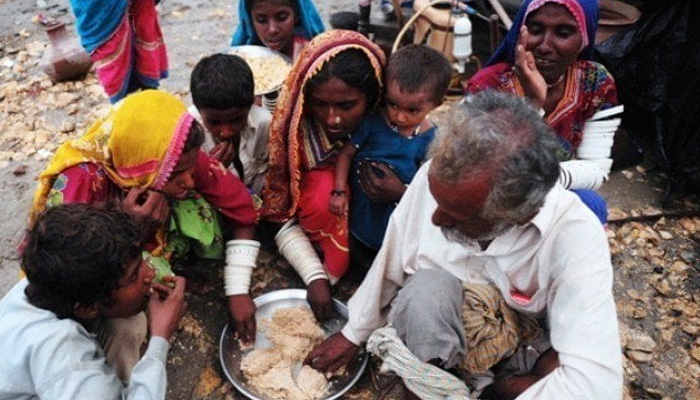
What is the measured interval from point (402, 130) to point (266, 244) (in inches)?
39.2

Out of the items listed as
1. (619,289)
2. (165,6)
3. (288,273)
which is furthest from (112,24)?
(619,289)

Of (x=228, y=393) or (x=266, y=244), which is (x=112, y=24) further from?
(x=228, y=393)

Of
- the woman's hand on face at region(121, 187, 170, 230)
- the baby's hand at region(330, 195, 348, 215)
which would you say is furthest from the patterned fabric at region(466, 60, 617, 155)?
the woman's hand on face at region(121, 187, 170, 230)

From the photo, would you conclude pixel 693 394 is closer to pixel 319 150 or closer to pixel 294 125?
pixel 319 150

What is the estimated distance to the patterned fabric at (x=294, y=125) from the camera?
2.40 meters

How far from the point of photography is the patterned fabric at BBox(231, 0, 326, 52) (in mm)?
3332

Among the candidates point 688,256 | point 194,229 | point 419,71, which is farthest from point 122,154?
point 688,256

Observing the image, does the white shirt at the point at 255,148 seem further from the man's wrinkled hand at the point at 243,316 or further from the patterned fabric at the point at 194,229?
the man's wrinkled hand at the point at 243,316

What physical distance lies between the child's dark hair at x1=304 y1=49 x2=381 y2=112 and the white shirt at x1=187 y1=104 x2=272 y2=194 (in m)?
0.45

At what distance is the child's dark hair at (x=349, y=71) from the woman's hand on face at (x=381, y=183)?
37 cm

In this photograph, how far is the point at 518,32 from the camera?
2.62 metres

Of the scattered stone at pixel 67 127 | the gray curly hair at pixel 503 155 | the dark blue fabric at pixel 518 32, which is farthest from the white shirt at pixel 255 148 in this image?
the scattered stone at pixel 67 127

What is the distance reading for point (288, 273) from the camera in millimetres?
2902

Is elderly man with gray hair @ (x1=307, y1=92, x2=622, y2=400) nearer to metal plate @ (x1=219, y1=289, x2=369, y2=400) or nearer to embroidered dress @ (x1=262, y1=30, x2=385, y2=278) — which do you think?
metal plate @ (x1=219, y1=289, x2=369, y2=400)
